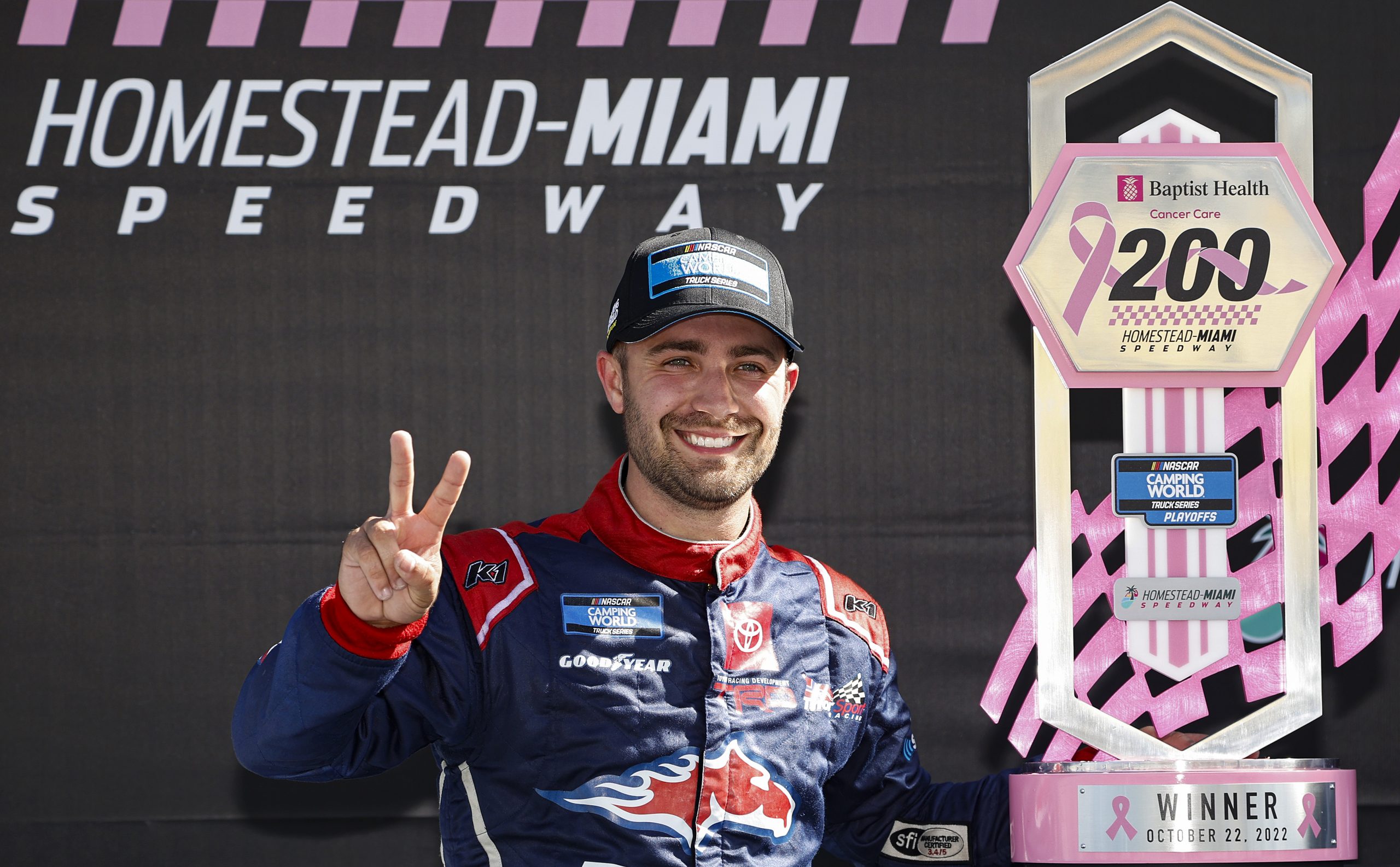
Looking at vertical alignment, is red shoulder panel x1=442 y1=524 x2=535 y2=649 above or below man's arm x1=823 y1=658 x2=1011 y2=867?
above

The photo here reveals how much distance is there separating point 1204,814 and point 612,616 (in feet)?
2.66

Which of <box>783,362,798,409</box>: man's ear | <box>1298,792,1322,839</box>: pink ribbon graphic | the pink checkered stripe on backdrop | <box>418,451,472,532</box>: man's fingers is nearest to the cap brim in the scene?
<box>783,362,798,409</box>: man's ear

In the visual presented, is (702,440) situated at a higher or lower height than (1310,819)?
higher

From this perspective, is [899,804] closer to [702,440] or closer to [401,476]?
[702,440]

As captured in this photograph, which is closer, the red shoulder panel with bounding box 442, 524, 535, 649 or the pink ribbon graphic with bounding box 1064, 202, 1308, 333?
the red shoulder panel with bounding box 442, 524, 535, 649

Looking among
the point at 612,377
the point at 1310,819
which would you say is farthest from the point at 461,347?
the point at 1310,819

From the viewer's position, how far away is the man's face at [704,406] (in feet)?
5.71

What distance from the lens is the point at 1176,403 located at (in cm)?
195

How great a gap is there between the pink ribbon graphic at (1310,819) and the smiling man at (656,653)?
39 cm

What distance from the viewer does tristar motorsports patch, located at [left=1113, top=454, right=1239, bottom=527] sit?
1922 millimetres

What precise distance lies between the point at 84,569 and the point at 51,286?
0.46 metres

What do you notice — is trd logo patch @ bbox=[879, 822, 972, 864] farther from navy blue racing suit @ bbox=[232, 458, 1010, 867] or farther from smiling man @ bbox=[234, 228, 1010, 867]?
navy blue racing suit @ bbox=[232, 458, 1010, 867]

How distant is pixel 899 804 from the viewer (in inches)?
77.1

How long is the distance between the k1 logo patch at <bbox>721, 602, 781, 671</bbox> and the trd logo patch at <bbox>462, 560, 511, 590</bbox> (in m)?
0.29
